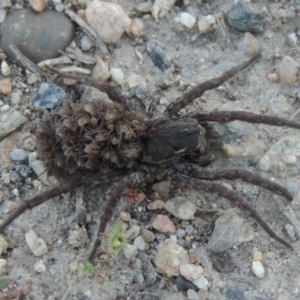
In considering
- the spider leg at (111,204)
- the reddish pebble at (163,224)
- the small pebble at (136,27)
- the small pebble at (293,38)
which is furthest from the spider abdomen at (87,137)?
the small pebble at (293,38)

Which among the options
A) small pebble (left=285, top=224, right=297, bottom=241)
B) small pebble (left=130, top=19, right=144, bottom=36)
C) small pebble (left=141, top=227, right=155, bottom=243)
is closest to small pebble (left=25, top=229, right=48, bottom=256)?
small pebble (left=141, top=227, right=155, bottom=243)

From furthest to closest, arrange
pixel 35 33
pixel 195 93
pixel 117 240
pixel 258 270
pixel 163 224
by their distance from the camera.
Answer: pixel 35 33
pixel 195 93
pixel 163 224
pixel 258 270
pixel 117 240

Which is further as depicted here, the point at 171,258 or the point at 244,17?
the point at 244,17

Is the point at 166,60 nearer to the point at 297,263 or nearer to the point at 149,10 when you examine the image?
the point at 149,10

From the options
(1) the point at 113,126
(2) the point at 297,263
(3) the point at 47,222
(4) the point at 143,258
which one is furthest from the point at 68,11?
(2) the point at 297,263

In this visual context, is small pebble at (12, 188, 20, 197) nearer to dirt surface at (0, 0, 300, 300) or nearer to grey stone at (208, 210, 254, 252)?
dirt surface at (0, 0, 300, 300)

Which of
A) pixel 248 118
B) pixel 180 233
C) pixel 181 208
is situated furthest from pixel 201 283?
pixel 248 118

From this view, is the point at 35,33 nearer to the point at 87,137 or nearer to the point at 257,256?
the point at 87,137
